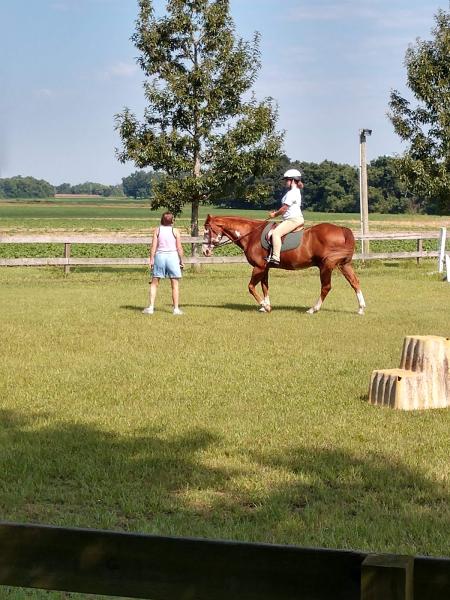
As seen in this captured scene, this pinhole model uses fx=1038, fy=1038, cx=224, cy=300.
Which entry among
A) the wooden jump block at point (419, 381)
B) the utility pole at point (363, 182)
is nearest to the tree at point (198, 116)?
the utility pole at point (363, 182)

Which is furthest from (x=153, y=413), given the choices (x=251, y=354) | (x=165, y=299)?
(x=165, y=299)

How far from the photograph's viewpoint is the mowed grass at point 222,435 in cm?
624

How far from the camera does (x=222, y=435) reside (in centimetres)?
862

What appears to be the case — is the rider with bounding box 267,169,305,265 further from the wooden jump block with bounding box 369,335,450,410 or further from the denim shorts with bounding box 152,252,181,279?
the wooden jump block with bounding box 369,335,450,410

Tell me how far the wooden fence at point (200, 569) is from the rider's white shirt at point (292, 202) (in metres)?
16.1

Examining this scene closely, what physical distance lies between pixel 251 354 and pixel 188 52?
73.8ft

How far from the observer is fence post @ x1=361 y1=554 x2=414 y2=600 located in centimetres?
238

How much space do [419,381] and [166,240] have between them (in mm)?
10245

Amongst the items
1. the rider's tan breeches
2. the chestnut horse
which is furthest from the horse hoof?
the rider's tan breeches

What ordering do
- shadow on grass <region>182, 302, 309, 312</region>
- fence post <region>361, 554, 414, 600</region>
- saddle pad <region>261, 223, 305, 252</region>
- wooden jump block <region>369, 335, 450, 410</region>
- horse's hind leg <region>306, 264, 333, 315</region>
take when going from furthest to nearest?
shadow on grass <region>182, 302, 309, 312</region>, saddle pad <region>261, 223, 305, 252</region>, horse's hind leg <region>306, 264, 333, 315</region>, wooden jump block <region>369, 335, 450, 410</region>, fence post <region>361, 554, 414, 600</region>

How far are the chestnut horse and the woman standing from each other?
816 millimetres

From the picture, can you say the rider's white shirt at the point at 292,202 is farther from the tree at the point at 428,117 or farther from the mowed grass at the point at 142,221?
the mowed grass at the point at 142,221

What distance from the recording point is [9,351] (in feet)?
47.0

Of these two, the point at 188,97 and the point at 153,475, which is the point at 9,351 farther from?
the point at 188,97
